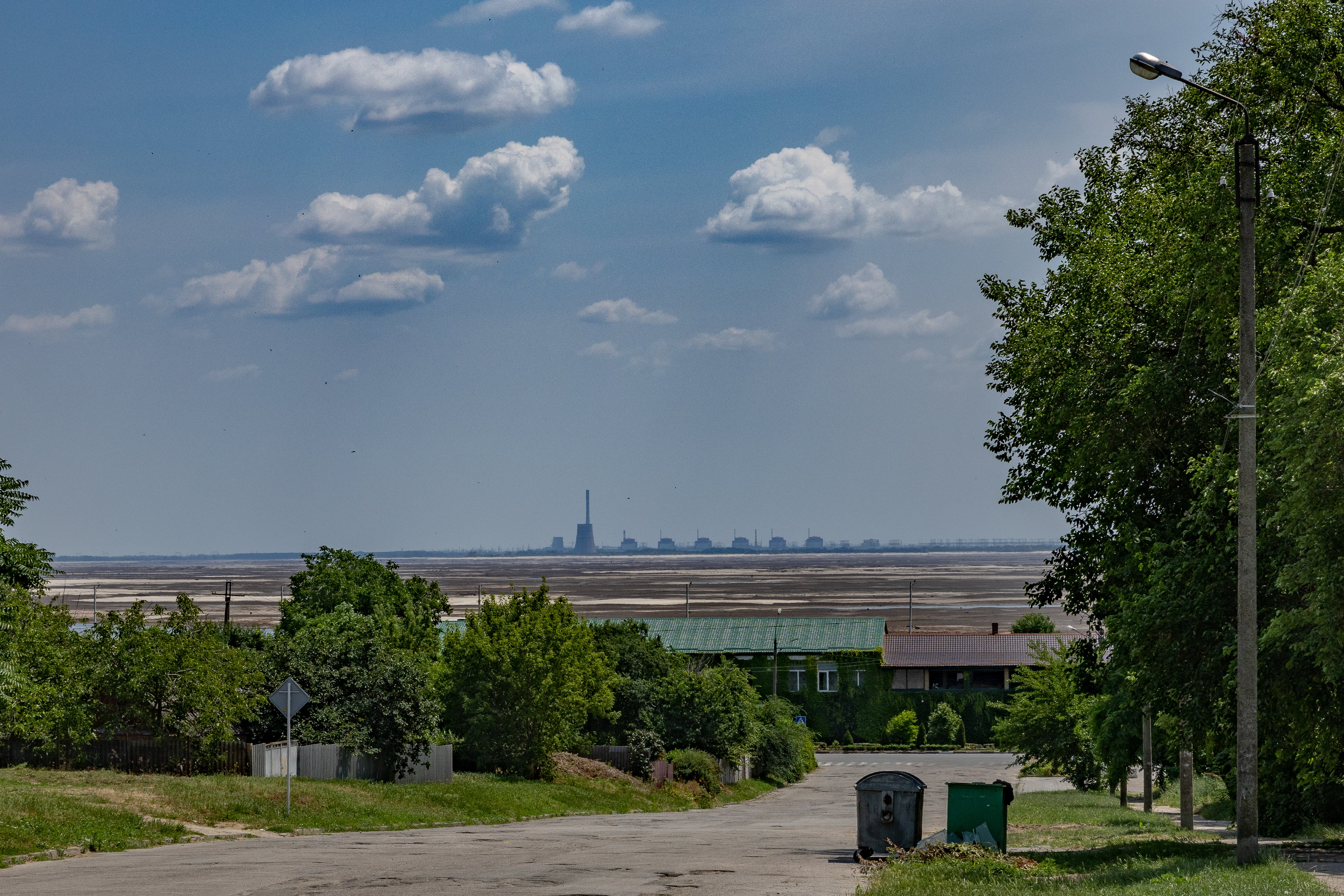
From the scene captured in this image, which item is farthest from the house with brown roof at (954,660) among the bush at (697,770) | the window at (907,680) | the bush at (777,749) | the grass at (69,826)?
Answer: the grass at (69,826)

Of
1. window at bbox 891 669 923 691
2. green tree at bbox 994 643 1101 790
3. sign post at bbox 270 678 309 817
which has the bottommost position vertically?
window at bbox 891 669 923 691

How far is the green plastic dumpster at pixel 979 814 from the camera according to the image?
21609 mm

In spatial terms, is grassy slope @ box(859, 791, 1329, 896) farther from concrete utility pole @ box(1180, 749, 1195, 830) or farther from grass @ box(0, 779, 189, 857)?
grass @ box(0, 779, 189, 857)

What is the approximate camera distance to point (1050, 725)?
47.8 m

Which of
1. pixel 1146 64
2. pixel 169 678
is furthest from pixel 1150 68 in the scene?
pixel 169 678

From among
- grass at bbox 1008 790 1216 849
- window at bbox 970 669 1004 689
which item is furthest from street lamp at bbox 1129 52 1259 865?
window at bbox 970 669 1004 689

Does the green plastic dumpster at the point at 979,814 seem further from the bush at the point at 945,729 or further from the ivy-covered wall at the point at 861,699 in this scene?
the bush at the point at 945,729

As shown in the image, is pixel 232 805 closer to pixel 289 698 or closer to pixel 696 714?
pixel 289 698

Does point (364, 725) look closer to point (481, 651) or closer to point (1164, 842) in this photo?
point (481, 651)

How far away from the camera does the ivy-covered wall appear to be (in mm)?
80938

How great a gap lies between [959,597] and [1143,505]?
544 feet

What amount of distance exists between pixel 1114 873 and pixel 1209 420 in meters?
8.77

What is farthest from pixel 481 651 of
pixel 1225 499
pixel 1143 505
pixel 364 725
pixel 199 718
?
pixel 1225 499

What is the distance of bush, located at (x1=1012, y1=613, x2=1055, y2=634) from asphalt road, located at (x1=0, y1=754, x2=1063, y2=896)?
188 feet
